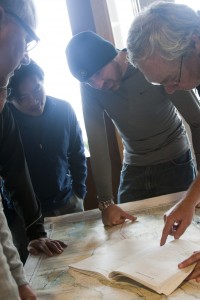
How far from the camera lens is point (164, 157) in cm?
178

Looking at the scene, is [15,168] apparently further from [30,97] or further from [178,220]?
[178,220]

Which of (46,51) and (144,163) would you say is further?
(46,51)

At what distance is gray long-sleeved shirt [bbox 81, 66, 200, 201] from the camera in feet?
5.54

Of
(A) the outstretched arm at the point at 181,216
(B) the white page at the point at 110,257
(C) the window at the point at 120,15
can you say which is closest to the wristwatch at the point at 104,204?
(B) the white page at the point at 110,257

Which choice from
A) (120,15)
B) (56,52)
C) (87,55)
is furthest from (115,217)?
(120,15)

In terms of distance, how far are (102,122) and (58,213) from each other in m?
0.58

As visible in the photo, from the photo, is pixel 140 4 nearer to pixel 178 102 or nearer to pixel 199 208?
pixel 178 102

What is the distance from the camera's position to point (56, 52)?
2.73m

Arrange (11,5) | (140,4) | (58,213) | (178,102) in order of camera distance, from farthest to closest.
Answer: (140,4) < (58,213) < (178,102) < (11,5)

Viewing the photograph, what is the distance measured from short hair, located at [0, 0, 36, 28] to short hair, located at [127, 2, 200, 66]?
1.22ft

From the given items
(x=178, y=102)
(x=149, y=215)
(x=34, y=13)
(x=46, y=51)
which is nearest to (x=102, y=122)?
(x=178, y=102)

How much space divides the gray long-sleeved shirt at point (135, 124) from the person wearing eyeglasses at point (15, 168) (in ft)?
1.24

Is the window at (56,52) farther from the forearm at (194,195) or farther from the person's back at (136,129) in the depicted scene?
the forearm at (194,195)

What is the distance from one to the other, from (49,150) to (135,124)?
0.52 metres
